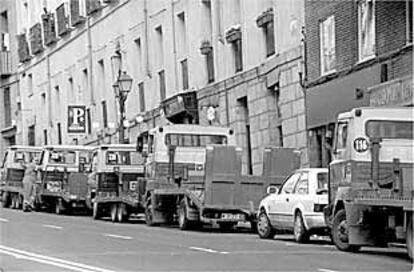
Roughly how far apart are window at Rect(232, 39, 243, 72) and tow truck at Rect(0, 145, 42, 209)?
32.4ft

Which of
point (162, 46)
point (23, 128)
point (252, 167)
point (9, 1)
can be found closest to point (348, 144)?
point (252, 167)

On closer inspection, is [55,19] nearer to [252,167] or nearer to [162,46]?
[162,46]

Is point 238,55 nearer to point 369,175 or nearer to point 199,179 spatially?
point 199,179

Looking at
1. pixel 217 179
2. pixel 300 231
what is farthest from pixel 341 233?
pixel 217 179

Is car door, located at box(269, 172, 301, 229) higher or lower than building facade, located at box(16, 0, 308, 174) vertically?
lower

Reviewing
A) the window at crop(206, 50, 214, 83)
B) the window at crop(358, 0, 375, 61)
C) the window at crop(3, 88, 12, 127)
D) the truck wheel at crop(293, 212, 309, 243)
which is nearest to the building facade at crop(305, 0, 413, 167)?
the window at crop(358, 0, 375, 61)

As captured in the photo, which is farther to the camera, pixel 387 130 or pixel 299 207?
pixel 299 207

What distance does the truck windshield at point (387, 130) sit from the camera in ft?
69.3

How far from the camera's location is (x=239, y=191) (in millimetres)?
27344

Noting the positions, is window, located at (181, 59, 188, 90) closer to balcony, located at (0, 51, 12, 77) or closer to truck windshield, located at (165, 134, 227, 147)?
truck windshield, located at (165, 134, 227, 147)

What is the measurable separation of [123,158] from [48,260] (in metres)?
16.5

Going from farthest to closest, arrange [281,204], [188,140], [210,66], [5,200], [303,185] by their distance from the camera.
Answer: [5,200], [210,66], [188,140], [281,204], [303,185]

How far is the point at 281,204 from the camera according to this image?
24281mm

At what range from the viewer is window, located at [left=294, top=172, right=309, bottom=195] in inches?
935
